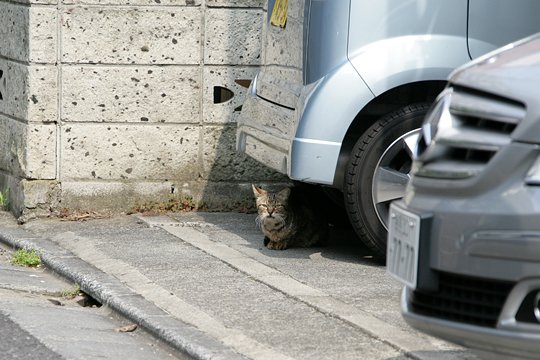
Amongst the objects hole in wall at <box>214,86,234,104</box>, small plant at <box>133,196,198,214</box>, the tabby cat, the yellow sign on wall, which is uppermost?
the yellow sign on wall

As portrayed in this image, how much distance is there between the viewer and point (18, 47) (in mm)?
A: 8336

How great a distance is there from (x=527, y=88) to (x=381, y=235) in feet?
9.92

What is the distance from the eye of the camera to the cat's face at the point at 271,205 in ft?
24.2

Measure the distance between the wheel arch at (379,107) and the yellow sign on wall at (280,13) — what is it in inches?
28.5

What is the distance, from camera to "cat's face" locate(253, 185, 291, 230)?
7.39m

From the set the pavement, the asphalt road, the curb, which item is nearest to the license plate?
the pavement

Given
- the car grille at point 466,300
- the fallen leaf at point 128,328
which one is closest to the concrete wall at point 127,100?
the fallen leaf at point 128,328

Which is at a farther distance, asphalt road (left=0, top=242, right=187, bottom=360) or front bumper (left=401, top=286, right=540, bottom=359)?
asphalt road (left=0, top=242, right=187, bottom=360)

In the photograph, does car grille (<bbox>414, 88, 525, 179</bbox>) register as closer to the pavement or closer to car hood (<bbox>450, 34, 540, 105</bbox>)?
car hood (<bbox>450, 34, 540, 105</bbox>)

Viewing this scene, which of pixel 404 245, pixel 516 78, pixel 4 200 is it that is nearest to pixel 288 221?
pixel 4 200

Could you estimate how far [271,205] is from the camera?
7.51m

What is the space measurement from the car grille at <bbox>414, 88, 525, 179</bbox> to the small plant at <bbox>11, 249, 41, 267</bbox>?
3.74 metres

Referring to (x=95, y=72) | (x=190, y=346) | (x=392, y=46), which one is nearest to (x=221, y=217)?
(x=95, y=72)

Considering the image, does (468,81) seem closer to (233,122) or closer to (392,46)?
(392,46)
